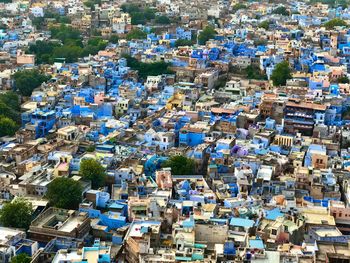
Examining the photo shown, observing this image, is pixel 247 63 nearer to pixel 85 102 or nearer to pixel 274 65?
pixel 274 65

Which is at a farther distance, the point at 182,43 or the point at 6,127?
the point at 182,43

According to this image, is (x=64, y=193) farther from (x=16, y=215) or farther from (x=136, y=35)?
(x=136, y=35)

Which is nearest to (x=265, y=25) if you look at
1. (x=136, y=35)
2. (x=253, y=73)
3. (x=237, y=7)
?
(x=136, y=35)

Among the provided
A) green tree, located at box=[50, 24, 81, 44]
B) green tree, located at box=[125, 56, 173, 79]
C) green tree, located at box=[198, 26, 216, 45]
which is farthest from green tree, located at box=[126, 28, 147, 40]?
green tree, located at box=[125, 56, 173, 79]

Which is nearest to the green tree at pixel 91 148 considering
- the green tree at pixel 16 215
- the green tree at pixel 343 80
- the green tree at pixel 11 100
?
the green tree at pixel 16 215

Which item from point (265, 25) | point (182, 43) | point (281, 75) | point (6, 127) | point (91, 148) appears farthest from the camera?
point (265, 25)

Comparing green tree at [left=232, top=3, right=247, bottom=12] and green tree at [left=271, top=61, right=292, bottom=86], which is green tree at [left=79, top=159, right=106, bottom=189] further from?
green tree at [left=232, top=3, right=247, bottom=12]

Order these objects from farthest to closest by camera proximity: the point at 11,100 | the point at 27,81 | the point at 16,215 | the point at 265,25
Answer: the point at 265,25
the point at 27,81
the point at 11,100
the point at 16,215
